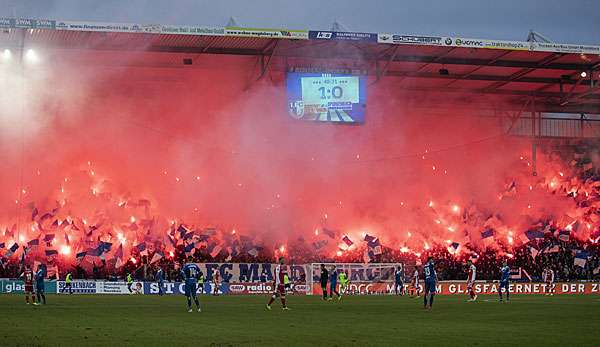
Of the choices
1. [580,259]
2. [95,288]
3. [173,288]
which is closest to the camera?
[95,288]

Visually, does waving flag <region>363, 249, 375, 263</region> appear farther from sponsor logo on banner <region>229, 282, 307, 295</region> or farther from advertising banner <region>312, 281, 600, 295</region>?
sponsor logo on banner <region>229, 282, 307, 295</region>

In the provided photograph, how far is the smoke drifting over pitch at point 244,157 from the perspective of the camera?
4872 centimetres

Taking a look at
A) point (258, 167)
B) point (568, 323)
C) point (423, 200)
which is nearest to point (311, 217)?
point (258, 167)

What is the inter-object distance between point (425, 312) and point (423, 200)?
30.3 meters

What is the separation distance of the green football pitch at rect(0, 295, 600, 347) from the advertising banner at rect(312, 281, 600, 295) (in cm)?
1920

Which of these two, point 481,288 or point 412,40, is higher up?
point 412,40

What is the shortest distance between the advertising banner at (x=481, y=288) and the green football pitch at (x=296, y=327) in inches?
756

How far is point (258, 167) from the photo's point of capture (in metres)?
52.2

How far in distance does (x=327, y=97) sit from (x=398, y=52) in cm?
480

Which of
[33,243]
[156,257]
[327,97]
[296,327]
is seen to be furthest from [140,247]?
[296,327]

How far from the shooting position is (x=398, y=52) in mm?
47531

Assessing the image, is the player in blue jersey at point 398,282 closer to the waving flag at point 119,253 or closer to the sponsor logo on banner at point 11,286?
the waving flag at point 119,253

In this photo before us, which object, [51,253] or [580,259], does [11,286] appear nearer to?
[51,253]

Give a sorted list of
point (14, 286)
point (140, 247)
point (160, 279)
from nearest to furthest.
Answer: point (160, 279)
point (14, 286)
point (140, 247)
